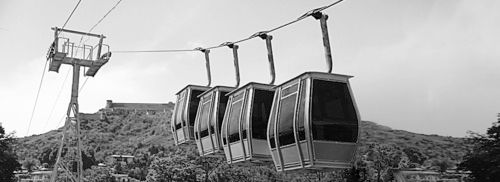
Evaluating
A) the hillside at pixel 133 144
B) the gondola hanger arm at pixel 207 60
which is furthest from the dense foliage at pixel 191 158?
the gondola hanger arm at pixel 207 60

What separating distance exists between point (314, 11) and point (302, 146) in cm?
356

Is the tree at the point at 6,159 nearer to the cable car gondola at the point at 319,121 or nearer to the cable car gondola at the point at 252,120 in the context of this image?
the cable car gondola at the point at 252,120

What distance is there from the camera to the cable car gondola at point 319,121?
13227 mm

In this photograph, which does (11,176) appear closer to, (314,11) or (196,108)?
(196,108)

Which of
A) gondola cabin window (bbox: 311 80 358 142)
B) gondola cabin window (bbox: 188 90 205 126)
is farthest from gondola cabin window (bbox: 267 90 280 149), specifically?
gondola cabin window (bbox: 188 90 205 126)

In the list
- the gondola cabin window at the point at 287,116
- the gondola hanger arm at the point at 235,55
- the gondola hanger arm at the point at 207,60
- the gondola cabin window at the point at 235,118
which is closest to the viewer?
the gondola cabin window at the point at 287,116

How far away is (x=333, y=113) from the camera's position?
13547 mm

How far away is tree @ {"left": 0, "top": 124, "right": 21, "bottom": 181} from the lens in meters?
43.5

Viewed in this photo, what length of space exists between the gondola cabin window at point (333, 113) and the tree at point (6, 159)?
121 feet

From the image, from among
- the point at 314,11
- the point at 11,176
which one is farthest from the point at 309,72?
the point at 11,176

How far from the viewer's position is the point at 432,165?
14325 centimetres

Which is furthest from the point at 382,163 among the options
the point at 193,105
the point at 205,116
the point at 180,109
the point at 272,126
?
the point at 272,126

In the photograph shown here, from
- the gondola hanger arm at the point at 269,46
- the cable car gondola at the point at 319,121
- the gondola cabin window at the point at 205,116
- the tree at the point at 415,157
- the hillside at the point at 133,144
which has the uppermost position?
the hillside at the point at 133,144

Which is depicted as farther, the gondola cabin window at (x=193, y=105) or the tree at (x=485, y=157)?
the tree at (x=485, y=157)
